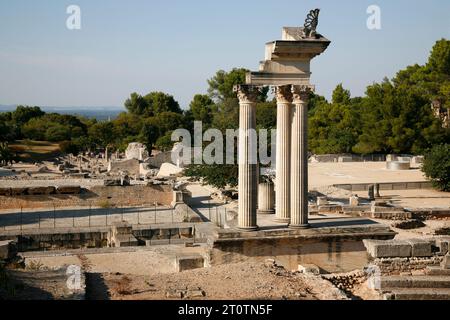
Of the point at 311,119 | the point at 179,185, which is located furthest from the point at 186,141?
the point at 179,185

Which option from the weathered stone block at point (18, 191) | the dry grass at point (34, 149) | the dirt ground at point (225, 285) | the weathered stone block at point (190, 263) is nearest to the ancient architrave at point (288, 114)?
the weathered stone block at point (190, 263)

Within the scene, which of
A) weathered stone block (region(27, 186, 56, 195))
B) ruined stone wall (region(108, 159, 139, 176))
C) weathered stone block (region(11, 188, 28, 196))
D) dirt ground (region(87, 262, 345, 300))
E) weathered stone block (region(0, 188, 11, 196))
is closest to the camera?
dirt ground (region(87, 262, 345, 300))

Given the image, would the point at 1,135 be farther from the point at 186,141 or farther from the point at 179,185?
the point at 179,185

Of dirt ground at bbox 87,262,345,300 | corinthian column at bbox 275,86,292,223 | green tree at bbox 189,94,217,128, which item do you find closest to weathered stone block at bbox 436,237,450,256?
dirt ground at bbox 87,262,345,300

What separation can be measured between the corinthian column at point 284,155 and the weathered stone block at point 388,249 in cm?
261

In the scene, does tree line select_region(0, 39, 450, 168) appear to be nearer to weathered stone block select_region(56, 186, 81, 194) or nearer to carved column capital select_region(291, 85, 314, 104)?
weathered stone block select_region(56, 186, 81, 194)

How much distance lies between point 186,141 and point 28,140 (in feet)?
102

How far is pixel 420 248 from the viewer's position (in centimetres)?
A: 1335

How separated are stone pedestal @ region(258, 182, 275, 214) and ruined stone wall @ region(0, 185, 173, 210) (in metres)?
15.3

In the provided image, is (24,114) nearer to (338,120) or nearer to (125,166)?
(125,166)

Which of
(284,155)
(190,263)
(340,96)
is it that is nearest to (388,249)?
(284,155)

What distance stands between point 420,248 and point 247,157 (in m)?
4.42

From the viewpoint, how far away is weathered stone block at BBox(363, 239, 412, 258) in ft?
43.0
